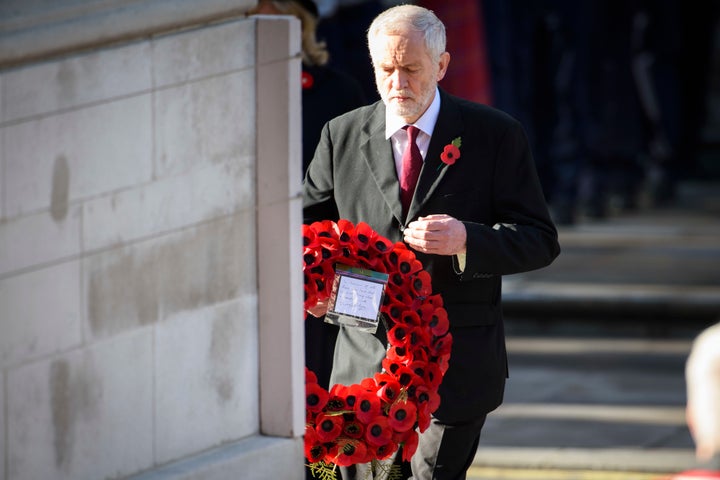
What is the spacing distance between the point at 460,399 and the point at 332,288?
0.47 metres

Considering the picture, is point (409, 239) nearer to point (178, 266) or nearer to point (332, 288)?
point (332, 288)

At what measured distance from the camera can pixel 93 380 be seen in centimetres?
388

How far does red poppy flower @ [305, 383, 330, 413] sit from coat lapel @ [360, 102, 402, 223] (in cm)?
53

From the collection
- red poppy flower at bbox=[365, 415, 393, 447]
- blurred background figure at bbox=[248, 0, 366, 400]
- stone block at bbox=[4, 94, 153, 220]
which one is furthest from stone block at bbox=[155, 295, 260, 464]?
blurred background figure at bbox=[248, 0, 366, 400]

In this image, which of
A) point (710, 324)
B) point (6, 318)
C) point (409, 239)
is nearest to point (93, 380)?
point (6, 318)

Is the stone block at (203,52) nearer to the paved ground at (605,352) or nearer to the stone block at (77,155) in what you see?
the stone block at (77,155)

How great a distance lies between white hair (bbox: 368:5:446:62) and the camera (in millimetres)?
4484

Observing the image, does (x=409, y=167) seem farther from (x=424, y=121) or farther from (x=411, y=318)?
(x=411, y=318)

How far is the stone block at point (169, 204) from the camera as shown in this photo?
3.85 m

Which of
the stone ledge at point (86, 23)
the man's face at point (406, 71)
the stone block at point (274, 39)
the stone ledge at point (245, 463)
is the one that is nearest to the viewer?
the stone ledge at point (86, 23)

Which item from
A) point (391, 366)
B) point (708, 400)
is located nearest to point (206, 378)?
point (391, 366)

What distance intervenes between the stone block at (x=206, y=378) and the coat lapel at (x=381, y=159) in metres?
0.55

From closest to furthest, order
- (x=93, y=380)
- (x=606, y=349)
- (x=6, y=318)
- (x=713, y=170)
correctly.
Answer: (x=6, y=318) → (x=93, y=380) → (x=606, y=349) → (x=713, y=170)

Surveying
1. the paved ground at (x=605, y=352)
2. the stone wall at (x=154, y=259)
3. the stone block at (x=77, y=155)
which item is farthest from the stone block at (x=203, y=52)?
the paved ground at (x=605, y=352)
